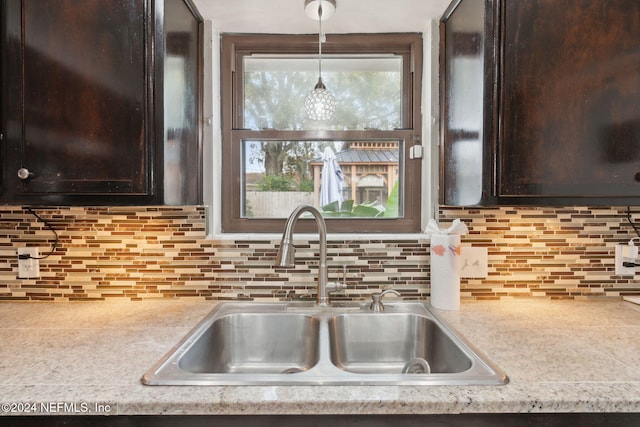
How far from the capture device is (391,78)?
158 centimetres

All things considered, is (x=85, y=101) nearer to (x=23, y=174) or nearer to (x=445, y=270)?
(x=23, y=174)

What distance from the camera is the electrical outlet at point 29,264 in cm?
133

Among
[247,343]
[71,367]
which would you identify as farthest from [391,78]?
[71,367]

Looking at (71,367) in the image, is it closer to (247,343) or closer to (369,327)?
(247,343)

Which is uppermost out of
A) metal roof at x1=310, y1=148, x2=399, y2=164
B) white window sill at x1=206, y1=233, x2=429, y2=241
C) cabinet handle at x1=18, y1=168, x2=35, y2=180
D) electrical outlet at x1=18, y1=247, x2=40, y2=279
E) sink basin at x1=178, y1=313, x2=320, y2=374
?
metal roof at x1=310, y1=148, x2=399, y2=164

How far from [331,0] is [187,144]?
29.2 inches

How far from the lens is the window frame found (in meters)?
1.52

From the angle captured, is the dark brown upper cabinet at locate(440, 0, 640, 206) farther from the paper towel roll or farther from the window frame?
the window frame

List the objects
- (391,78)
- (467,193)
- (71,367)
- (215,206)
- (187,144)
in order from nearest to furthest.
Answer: (71,367) → (467,193) → (187,144) → (215,206) → (391,78)

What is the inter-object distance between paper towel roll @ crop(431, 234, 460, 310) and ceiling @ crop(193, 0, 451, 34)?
0.87 metres

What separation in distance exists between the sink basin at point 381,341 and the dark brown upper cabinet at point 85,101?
2.39 ft

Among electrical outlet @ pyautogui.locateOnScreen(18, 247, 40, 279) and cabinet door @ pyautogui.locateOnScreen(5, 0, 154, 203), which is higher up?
cabinet door @ pyautogui.locateOnScreen(5, 0, 154, 203)

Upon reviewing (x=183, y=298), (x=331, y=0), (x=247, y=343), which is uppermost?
(x=331, y=0)

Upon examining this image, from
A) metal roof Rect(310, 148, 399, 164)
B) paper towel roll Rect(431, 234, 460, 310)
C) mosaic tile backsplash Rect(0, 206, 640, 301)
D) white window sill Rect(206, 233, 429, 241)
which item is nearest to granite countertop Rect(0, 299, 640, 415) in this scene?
paper towel roll Rect(431, 234, 460, 310)
